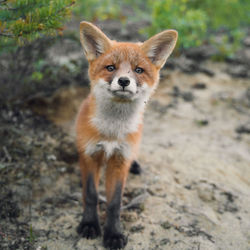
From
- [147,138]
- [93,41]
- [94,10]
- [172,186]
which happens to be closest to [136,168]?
[172,186]

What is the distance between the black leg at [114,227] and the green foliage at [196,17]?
303cm

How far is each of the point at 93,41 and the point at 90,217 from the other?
1.65 meters

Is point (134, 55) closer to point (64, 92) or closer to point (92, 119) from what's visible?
point (92, 119)

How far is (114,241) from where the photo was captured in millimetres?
2412

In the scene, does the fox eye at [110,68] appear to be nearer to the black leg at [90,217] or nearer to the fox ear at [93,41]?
the fox ear at [93,41]

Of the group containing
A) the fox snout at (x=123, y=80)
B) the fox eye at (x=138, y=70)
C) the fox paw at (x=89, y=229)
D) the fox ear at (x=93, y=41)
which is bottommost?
the fox paw at (x=89, y=229)

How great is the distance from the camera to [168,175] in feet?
10.9

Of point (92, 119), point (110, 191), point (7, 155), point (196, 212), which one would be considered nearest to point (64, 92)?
point (7, 155)

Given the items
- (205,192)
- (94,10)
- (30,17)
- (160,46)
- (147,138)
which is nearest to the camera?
(30,17)

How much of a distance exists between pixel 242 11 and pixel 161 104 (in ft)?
8.81

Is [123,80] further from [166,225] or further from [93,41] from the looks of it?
[166,225]

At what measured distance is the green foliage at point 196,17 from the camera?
445 centimetres

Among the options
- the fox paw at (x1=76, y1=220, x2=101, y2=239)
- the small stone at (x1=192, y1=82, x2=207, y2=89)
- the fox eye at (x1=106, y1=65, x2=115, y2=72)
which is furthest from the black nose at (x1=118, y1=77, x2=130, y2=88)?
the small stone at (x1=192, y1=82, x2=207, y2=89)

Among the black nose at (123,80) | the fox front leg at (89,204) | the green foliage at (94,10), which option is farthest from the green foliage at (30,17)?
the green foliage at (94,10)
